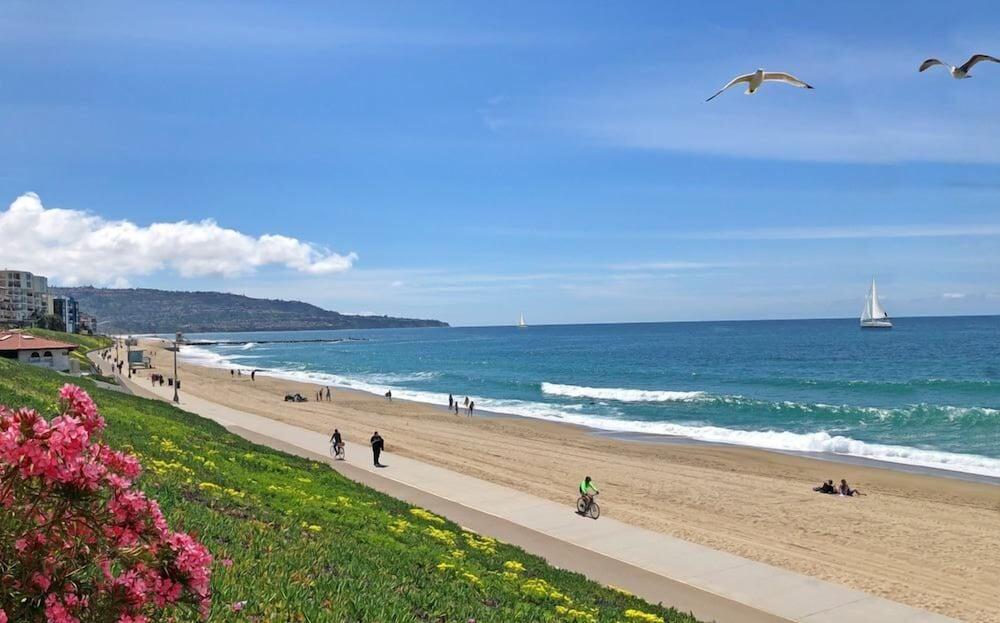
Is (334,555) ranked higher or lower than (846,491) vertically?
higher

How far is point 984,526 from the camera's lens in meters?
19.2

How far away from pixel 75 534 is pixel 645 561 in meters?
12.6

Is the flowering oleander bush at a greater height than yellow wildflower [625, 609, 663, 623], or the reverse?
the flowering oleander bush

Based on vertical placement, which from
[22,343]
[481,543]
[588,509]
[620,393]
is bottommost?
[620,393]

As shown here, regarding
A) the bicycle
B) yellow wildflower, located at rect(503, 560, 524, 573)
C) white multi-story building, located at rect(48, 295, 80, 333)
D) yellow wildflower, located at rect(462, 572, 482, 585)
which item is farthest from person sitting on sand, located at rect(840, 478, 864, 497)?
white multi-story building, located at rect(48, 295, 80, 333)

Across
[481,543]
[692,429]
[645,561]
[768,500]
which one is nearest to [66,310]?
[692,429]

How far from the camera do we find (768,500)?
22.3 meters

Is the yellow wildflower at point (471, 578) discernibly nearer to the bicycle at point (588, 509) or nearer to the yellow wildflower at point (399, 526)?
the yellow wildflower at point (399, 526)

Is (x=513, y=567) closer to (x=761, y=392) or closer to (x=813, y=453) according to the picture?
(x=813, y=453)

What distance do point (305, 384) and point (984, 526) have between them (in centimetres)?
5941

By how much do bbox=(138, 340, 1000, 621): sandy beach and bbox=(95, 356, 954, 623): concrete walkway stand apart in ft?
5.52

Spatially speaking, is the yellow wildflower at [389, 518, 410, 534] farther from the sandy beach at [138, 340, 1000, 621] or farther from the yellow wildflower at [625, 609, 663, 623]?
the sandy beach at [138, 340, 1000, 621]

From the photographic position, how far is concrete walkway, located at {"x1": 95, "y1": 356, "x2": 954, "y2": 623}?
11719 mm

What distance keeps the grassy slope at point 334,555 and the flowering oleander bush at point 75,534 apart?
94.3 inches
